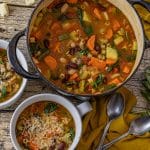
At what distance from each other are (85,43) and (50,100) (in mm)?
276

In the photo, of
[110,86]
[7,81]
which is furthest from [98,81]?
[7,81]

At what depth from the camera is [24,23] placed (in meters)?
2.24

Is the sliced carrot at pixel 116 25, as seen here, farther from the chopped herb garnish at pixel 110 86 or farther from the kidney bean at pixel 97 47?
the chopped herb garnish at pixel 110 86

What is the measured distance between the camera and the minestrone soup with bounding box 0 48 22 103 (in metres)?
2.14

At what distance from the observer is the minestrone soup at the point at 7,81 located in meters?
2.14

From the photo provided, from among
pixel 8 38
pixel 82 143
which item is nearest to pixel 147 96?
pixel 82 143

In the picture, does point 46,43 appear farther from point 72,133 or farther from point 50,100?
point 72,133

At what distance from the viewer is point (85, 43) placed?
2.09 m

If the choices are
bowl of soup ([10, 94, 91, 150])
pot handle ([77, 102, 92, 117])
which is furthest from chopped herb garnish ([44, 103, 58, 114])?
pot handle ([77, 102, 92, 117])

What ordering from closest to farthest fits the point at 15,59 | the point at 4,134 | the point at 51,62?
1. the point at 15,59
2. the point at 51,62
3. the point at 4,134

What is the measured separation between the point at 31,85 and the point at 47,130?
0.66 feet

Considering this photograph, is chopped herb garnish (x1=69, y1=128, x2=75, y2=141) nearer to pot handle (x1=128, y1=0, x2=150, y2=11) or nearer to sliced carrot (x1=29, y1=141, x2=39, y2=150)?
sliced carrot (x1=29, y1=141, x2=39, y2=150)

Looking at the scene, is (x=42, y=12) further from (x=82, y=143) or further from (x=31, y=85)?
(x=82, y=143)

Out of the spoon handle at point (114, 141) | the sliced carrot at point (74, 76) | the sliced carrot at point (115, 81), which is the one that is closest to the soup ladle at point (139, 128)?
the spoon handle at point (114, 141)
